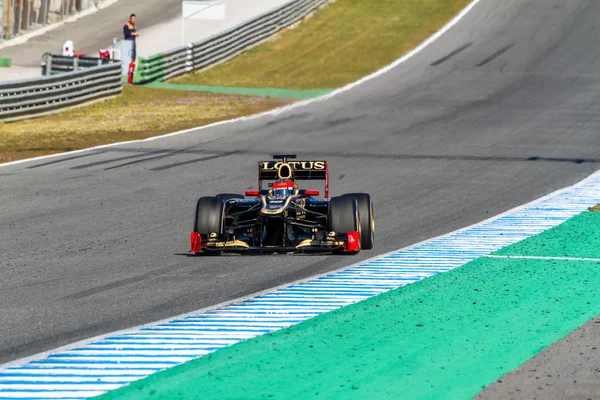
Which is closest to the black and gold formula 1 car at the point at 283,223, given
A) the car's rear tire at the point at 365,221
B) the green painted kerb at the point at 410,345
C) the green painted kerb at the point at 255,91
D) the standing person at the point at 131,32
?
the car's rear tire at the point at 365,221

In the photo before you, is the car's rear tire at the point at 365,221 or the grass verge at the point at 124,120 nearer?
the car's rear tire at the point at 365,221

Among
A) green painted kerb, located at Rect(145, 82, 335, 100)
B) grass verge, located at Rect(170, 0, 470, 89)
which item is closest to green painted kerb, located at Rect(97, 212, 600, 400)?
green painted kerb, located at Rect(145, 82, 335, 100)

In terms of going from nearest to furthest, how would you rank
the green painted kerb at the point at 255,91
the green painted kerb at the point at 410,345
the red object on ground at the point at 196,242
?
the green painted kerb at the point at 410,345 < the red object on ground at the point at 196,242 < the green painted kerb at the point at 255,91

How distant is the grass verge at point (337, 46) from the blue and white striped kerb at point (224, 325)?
2251 centimetres

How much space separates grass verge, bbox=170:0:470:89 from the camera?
37781mm

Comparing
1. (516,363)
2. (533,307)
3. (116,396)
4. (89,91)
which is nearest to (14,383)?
(116,396)

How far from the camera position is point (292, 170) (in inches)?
528

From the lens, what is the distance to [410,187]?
62.7 ft

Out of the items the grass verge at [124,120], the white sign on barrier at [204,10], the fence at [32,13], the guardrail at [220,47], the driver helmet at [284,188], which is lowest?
the driver helmet at [284,188]

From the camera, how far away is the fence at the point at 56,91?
29.0 metres

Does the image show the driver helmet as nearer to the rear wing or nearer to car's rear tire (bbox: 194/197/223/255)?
the rear wing

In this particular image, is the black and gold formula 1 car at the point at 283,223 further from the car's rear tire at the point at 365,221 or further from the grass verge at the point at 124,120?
the grass verge at the point at 124,120

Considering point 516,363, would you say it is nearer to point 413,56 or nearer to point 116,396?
point 116,396

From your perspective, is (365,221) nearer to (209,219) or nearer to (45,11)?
(209,219)
